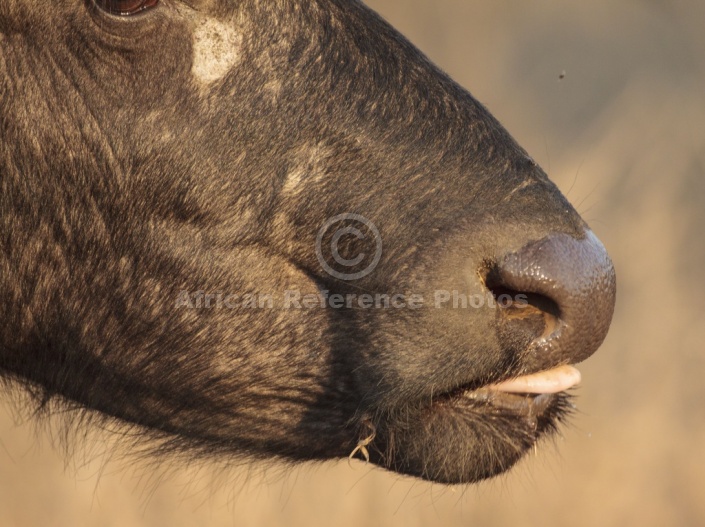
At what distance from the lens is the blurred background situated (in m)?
7.43

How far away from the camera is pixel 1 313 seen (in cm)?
331

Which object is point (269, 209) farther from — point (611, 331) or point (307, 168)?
point (611, 331)

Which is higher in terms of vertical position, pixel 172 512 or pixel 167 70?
pixel 167 70

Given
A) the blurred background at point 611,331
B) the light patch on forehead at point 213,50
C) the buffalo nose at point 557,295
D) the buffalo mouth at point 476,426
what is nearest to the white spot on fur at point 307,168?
the light patch on forehead at point 213,50

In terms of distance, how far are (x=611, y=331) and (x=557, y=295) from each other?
5.21 meters

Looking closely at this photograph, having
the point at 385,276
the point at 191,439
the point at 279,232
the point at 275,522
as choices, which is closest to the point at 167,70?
the point at 279,232

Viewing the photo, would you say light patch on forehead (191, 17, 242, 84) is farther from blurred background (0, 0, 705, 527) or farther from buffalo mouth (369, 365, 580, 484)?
blurred background (0, 0, 705, 527)

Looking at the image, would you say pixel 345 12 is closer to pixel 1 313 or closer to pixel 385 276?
pixel 385 276

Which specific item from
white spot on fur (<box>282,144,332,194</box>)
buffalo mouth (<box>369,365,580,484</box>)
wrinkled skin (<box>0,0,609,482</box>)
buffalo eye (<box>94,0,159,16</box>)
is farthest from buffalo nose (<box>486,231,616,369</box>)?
buffalo eye (<box>94,0,159,16</box>)

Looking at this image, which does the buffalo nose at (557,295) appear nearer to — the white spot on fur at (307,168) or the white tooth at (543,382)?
the white tooth at (543,382)

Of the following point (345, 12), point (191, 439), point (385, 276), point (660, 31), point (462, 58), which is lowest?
point (191, 439)

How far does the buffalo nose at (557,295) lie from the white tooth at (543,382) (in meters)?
0.11

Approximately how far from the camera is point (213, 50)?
3064 millimetres

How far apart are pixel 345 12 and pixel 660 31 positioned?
237 inches
